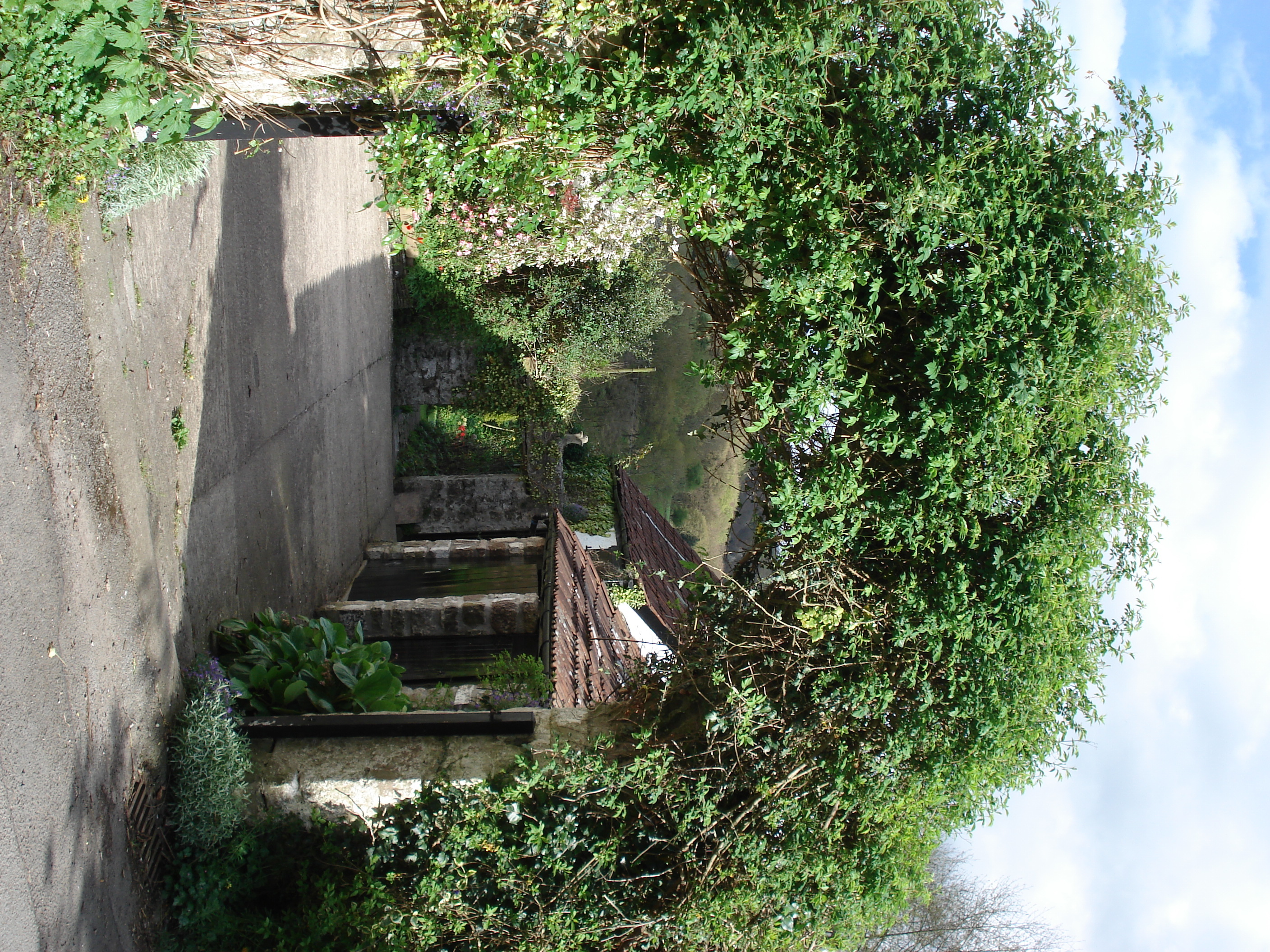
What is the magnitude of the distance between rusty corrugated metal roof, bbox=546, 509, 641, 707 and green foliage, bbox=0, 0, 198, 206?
13.1ft

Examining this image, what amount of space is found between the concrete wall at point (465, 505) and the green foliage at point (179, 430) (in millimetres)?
6864

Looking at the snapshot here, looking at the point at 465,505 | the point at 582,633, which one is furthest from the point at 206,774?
the point at 465,505

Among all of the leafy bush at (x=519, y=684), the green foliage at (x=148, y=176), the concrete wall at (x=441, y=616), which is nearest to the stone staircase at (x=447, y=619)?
the concrete wall at (x=441, y=616)

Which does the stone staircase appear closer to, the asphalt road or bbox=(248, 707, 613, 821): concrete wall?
the asphalt road

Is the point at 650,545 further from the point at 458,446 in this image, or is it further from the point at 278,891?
the point at 278,891

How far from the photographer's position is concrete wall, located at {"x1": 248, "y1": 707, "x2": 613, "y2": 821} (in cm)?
494

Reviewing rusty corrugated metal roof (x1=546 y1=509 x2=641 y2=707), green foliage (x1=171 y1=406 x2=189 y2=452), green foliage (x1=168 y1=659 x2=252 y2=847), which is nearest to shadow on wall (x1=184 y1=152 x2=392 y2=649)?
green foliage (x1=171 y1=406 x2=189 y2=452)

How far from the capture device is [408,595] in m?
9.43

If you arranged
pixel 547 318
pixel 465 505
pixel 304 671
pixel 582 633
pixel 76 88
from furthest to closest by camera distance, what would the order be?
pixel 465 505 < pixel 547 318 < pixel 582 633 < pixel 304 671 < pixel 76 88

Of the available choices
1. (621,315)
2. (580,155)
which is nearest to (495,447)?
(621,315)

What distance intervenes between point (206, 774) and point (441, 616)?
380 centimetres

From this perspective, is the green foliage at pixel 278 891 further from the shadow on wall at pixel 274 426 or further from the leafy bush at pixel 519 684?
the shadow on wall at pixel 274 426

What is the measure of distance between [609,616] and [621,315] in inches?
191

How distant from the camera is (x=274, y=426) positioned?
7.57 metres
